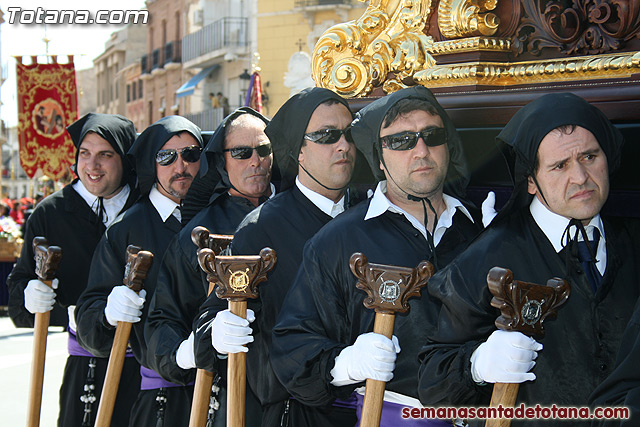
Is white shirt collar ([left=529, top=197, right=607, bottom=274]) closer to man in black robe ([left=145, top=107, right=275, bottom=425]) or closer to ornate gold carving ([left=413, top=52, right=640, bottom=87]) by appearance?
ornate gold carving ([left=413, top=52, right=640, bottom=87])

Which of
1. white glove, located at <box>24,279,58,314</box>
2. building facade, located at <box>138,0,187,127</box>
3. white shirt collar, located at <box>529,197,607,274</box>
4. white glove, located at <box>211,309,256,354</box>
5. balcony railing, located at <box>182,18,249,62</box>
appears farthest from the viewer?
building facade, located at <box>138,0,187,127</box>

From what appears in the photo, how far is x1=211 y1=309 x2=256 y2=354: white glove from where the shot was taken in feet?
10.2

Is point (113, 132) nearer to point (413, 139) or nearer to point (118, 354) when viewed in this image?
point (118, 354)

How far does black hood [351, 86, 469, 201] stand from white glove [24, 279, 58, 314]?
2.31 metres

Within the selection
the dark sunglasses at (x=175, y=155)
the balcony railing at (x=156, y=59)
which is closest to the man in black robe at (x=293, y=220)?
the dark sunglasses at (x=175, y=155)

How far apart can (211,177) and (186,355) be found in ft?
2.79

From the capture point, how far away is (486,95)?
10.7 ft

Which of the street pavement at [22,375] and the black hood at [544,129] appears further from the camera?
the street pavement at [22,375]

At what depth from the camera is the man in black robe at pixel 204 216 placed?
3844mm

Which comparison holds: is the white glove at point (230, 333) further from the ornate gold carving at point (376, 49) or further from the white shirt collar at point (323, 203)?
the ornate gold carving at point (376, 49)

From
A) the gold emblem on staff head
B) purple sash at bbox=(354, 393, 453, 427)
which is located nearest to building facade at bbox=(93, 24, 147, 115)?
the gold emblem on staff head

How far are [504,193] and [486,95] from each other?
360 millimetres

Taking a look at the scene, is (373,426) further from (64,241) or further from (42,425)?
(42,425)

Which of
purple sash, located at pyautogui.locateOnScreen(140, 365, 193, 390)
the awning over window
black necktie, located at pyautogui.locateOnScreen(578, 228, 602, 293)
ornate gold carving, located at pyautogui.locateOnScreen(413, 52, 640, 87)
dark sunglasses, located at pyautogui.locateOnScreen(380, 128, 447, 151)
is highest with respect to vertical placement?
the awning over window
